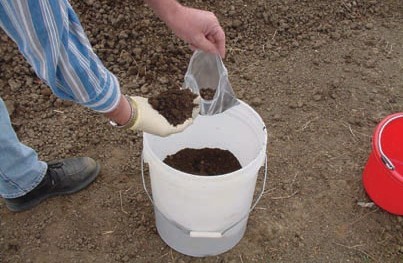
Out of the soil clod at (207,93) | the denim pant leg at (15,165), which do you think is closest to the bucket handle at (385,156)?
the soil clod at (207,93)

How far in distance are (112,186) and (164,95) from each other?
21.9 inches

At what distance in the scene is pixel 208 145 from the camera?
1.80 metres

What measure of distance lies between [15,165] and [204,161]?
2.00ft

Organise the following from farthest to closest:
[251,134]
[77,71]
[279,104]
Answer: [279,104], [251,134], [77,71]

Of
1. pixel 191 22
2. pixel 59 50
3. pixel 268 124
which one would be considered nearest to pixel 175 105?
pixel 191 22

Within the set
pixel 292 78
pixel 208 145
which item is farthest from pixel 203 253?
pixel 292 78

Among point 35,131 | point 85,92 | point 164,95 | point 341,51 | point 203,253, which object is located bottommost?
point 203,253

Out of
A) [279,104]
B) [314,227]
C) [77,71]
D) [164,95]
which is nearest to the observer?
[77,71]

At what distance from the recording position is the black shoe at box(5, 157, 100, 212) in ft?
5.85

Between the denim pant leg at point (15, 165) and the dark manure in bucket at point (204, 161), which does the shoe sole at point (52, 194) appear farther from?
the dark manure in bucket at point (204, 161)

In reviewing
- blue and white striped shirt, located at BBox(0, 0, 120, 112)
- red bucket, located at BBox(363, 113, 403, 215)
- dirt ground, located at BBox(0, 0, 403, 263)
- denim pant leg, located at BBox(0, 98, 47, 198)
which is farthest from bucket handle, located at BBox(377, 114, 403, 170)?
denim pant leg, located at BBox(0, 98, 47, 198)

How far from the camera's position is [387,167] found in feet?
5.54

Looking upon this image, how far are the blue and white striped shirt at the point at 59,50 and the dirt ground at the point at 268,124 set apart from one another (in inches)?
26.7

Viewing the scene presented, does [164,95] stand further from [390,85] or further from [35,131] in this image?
[390,85]
